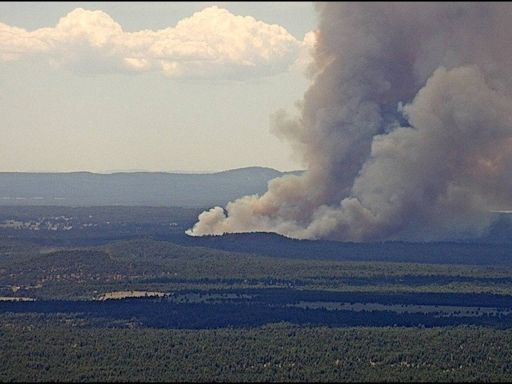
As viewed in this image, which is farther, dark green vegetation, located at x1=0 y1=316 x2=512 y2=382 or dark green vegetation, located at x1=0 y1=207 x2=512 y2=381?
dark green vegetation, located at x1=0 y1=207 x2=512 y2=381

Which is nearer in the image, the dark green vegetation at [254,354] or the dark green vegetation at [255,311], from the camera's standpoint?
the dark green vegetation at [254,354]

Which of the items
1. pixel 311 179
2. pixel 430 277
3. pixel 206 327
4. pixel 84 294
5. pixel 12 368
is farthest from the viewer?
pixel 311 179

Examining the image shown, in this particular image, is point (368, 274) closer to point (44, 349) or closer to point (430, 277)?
point (430, 277)

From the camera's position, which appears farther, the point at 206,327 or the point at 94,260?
the point at 94,260

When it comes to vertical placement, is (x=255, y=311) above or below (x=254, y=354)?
above

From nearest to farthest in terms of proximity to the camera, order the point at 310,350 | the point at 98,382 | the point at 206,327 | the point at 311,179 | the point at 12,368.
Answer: the point at 98,382 < the point at 12,368 < the point at 310,350 < the point at 206,327 < the point at 311,179

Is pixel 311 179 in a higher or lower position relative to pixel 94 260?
higher

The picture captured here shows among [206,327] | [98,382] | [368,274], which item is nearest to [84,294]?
[206,327]

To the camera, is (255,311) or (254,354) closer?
(254,354)
